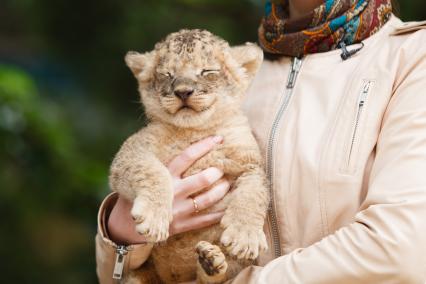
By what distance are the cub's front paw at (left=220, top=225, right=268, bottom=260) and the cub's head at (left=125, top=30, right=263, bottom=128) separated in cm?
60

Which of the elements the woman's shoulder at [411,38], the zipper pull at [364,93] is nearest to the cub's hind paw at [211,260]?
the zipper pull at [364,93]

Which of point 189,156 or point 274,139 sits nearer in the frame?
point 274,139

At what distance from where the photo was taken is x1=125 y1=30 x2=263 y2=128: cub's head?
2.72m

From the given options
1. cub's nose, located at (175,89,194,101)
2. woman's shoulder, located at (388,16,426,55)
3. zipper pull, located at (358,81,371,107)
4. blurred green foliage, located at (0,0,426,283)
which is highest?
woman's shoulder, located at (388,16,426,55)

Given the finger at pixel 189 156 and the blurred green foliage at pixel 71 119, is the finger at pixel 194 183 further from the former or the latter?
the blurred green foliage at pixel 71 119

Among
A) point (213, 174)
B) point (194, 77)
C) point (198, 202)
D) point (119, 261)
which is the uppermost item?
point (194, 77)

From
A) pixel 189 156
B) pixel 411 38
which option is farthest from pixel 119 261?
pixel 411 38

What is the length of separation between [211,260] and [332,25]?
1.09m

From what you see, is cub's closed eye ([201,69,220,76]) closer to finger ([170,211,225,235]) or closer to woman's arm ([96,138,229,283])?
woman's arm ([96,138,229,283])

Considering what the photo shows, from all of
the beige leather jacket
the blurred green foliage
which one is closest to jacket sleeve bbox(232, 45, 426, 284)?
the beige leather jacket

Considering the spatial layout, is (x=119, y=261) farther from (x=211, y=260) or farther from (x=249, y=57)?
(x=249, y=57)

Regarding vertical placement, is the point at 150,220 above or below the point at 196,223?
above

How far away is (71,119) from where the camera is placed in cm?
664

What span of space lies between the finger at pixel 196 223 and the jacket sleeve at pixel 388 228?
17.2 inches
